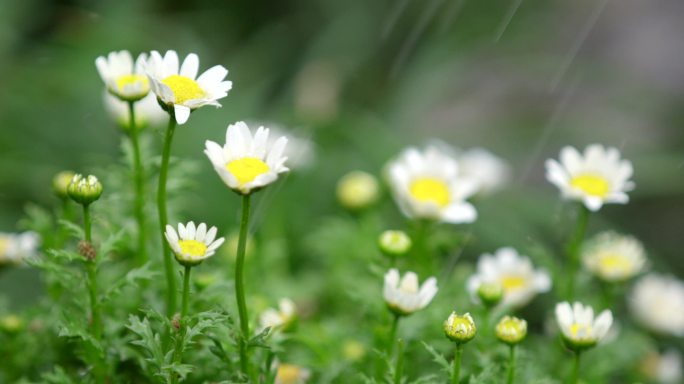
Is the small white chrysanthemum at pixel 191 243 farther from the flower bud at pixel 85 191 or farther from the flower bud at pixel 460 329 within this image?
the flower bud at pixel 460 329

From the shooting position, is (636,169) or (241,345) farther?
(636,169)

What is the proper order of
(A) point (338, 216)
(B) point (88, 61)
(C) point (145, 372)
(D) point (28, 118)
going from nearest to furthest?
1. (C) point (145, 372)
2. (A) point (338, 216)
3. (D) point (28, 118)
4. (B) point (88, 61)

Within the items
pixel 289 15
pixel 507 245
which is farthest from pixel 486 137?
pixel 289 15

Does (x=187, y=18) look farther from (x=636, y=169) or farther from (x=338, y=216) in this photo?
(x=636, y=169)

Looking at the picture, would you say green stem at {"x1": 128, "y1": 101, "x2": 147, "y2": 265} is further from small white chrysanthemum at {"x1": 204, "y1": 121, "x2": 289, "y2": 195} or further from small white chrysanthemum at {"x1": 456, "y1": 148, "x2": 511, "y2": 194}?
small white chrysanthemum at {"x1": 456, "y1": 148, "x2": 511, "y2": 194}

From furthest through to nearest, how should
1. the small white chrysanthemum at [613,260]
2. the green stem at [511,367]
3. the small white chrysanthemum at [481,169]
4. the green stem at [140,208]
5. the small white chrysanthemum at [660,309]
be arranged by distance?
the small white chrysanthemum at [481,169] < the small white chrysanthemum at [660,309] < the small white chrysanthemum at [613,260] < the green stem at [140,208] < the green stem at [511,367]

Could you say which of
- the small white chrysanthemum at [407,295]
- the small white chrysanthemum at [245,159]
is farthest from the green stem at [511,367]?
the small white chrysanthemum at [245,159]

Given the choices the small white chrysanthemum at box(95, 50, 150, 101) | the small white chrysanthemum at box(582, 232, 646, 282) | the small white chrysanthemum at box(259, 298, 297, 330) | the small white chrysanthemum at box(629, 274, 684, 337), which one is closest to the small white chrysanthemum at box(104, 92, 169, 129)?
the small white chrysanthemum at box(95, 50, 150, 101)

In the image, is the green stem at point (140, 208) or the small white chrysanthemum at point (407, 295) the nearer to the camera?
the small white chrysanthemum at point (407, 295)
